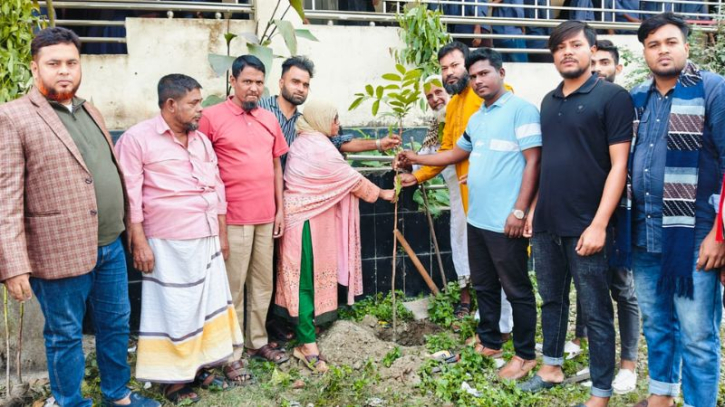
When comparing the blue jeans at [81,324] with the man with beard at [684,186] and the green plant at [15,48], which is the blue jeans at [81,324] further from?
the man with beard at [684,186]

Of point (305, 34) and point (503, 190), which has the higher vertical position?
point (305, 34)

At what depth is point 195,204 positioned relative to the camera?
12.1 ft

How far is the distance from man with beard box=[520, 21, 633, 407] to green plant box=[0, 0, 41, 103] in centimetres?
302

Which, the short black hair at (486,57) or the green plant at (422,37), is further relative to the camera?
the green plant at (422,37)

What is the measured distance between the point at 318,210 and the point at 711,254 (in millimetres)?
2408

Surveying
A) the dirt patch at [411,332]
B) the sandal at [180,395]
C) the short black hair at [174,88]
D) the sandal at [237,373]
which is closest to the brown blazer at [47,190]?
the short black hair at [174,88]

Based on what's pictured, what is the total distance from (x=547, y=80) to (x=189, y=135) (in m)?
4.21

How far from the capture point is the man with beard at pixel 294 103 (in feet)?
14.1

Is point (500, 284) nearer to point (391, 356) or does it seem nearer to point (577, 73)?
point (391, 356)

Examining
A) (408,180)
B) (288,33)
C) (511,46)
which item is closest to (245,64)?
(288,33)

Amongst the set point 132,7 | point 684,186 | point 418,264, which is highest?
point 132,7

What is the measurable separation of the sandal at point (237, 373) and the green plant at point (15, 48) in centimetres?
209

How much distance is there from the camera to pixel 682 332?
10.3 feet

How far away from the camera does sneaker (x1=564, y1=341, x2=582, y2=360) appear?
417 cm
